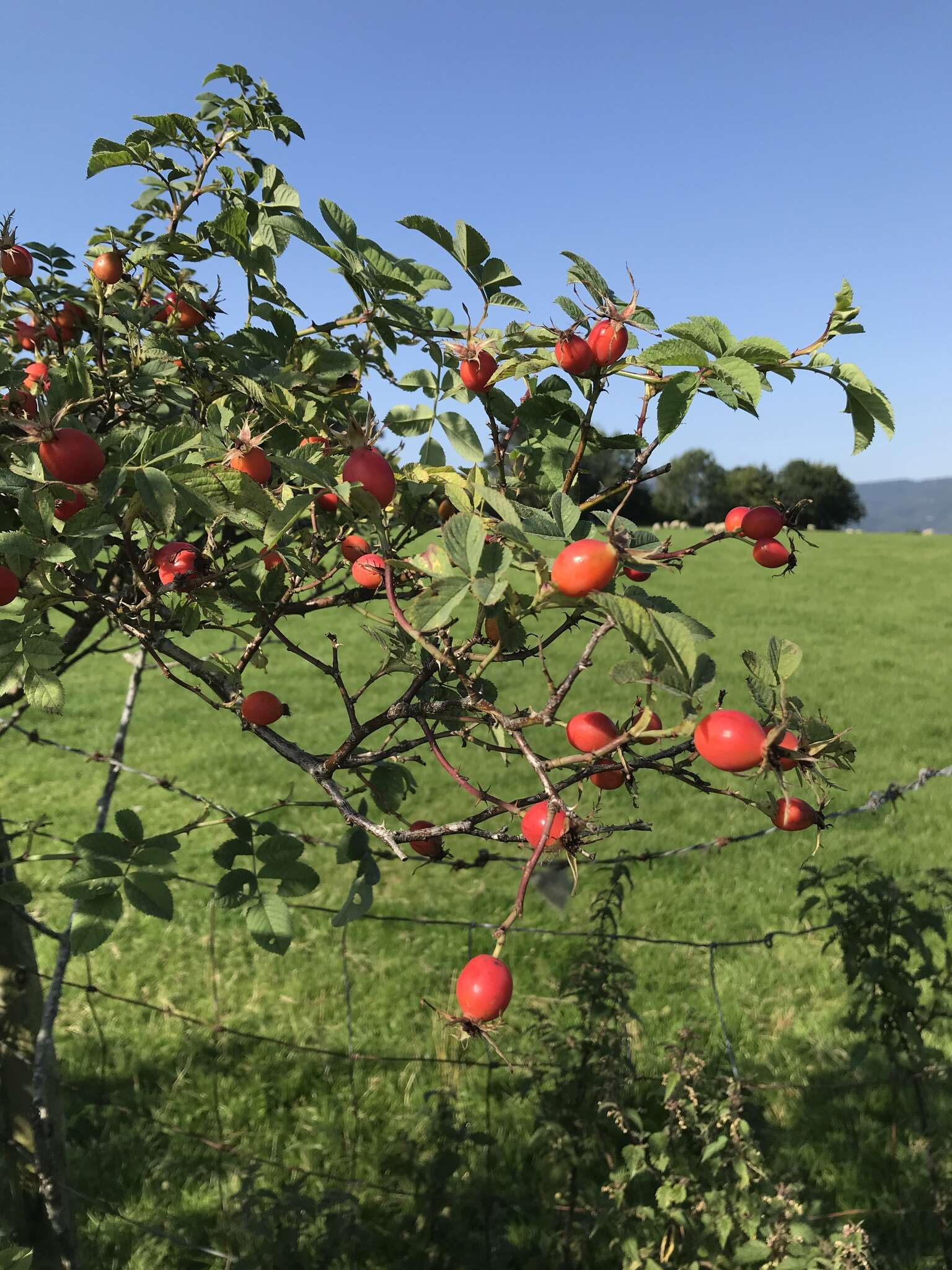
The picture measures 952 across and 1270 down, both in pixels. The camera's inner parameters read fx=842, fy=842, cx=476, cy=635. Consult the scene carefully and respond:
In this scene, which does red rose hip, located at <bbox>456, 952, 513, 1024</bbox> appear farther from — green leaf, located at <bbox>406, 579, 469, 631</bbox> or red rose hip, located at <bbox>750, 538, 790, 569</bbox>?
red rose hip, located at <bbox>750, 538, 790, 569</bbox>

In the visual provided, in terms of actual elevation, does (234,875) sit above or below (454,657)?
below

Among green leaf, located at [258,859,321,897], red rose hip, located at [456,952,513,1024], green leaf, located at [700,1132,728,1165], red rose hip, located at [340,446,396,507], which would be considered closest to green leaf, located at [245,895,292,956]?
green leaf, located at [258,859,321,897]

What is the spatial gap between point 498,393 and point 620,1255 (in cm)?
230

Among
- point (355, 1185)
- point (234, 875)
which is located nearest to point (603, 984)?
point (355, 1185)

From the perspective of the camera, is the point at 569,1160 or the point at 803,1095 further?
the point at 803,1095

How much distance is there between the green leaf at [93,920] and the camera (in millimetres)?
1136

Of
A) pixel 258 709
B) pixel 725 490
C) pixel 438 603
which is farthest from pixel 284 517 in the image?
pixel 725 490

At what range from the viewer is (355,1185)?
2596 millimetres

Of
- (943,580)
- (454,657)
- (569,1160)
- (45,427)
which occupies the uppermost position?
(943,580)

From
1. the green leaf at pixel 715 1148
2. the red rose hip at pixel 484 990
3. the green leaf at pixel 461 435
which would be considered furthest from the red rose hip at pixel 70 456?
the green leaf at pixel 715 1148

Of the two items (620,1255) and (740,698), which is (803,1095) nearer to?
(620,1255)

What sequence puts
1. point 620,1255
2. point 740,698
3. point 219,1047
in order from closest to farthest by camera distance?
point 620,1255, point 219,1047, point 740,698

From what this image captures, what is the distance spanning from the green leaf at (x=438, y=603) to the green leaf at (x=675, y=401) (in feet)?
1.10

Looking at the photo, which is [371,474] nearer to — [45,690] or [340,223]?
[340,223]
